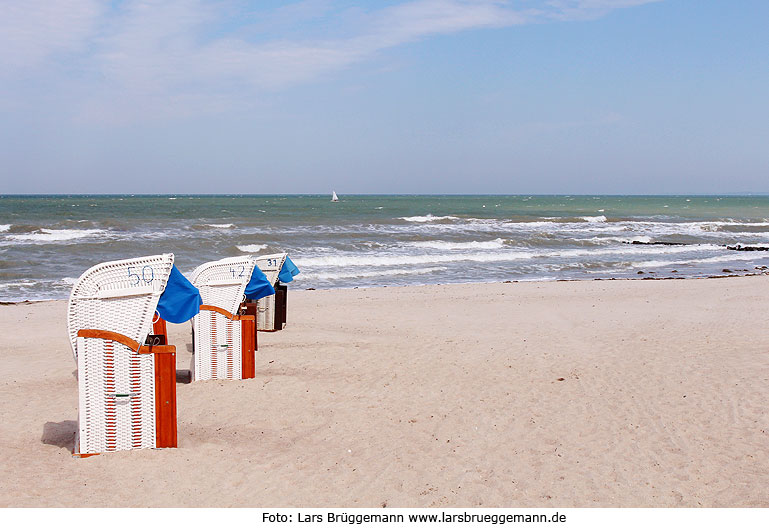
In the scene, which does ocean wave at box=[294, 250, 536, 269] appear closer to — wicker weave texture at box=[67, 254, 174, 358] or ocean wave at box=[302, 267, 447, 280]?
ocean wave at box=[302, 267, 447, 280]

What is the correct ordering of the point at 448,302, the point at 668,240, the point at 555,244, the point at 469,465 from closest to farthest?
the point at 469,465 < the point at 448,302 < the point at 555,244 < the point at 668,240

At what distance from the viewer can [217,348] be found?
27.7 ft

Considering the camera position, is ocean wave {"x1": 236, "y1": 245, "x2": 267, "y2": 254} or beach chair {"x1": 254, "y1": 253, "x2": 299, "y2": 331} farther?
ocean wave {"x1": 236, "y1": 245, "x2": 267, "y2": 254}

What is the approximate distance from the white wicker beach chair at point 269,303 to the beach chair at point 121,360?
218 inches

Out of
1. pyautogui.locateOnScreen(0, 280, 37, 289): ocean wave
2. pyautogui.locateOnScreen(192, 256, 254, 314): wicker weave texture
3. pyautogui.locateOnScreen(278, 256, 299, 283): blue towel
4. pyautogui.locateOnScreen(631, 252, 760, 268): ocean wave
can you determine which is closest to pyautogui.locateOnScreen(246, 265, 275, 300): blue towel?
pyautogui.locateOnScreen(192, 256, 254, 314): wicker weave texture

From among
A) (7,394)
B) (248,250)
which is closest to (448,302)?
(7,394)

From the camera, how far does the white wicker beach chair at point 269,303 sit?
454 inches

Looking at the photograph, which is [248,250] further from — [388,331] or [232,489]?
[232,489]

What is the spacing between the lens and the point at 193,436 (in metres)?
6.40

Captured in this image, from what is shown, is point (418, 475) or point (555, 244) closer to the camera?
point (418, 475)

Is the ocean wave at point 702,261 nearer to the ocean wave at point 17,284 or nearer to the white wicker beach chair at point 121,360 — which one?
the ocean wave at point 17,284

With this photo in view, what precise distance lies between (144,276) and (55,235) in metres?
31.7

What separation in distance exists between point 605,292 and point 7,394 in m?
13.0

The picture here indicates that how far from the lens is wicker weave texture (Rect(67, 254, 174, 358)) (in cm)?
555
